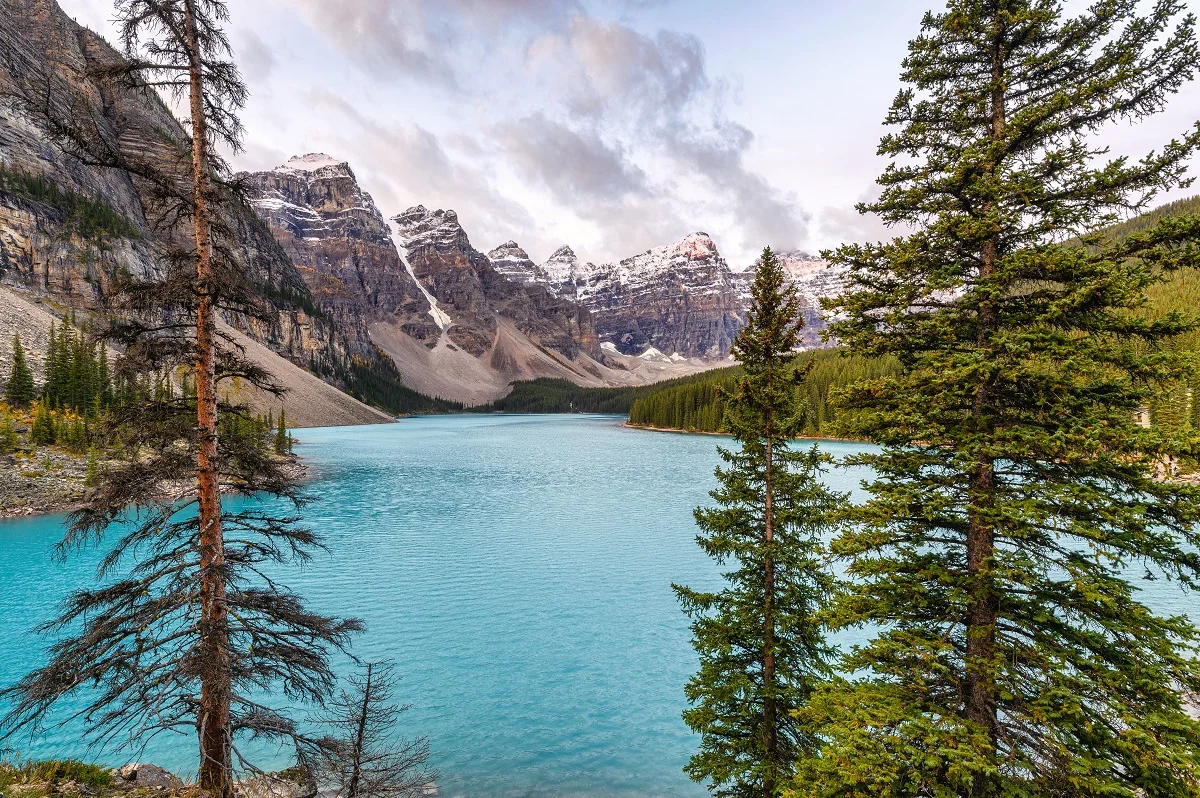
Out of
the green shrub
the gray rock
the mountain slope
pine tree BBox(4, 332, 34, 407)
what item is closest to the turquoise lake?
the gray rock

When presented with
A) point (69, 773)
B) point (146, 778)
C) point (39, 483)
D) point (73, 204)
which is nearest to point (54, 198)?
point (73, 204)

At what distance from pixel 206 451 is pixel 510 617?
671 inches

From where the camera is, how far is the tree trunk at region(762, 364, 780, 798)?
10117mm

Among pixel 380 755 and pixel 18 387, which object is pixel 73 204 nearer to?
pixel 18 387

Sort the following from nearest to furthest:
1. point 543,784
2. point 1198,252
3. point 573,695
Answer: point 1198,252
point 543,784
point 573,695

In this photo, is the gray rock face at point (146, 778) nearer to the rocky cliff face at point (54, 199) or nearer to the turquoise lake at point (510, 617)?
the turquoise lake at point (510, 617)

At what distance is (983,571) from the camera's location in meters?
6.66

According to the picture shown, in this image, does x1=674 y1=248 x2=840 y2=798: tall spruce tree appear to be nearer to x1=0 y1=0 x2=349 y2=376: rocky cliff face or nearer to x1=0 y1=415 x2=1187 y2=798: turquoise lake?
x1=0 y1=415 x2=1187 y2=798: turquoise lake

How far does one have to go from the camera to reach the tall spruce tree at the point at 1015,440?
6160mm

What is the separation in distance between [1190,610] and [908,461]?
92.4 feet

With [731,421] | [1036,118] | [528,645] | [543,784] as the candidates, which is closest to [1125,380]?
[1036,118]

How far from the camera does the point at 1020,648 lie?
7.00m

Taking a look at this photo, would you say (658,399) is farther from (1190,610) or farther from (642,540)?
(1190,610)

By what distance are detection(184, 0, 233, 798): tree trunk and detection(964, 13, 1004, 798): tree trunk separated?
11010 millimetres
